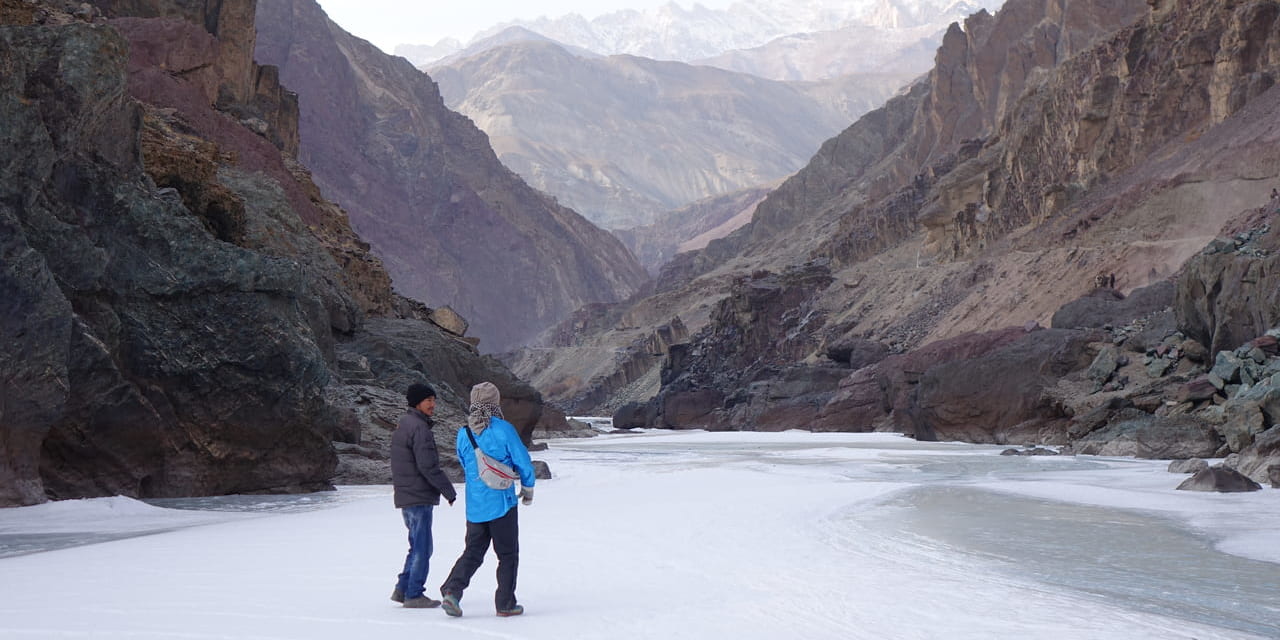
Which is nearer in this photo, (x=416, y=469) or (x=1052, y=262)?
(x=416, y=469)

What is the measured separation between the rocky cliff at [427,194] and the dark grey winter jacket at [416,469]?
11899cm

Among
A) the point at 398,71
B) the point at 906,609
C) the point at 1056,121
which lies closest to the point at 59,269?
the point at 906,609

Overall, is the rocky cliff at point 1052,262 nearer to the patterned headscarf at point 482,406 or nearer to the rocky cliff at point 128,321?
the patterned headscarf at point 482,406

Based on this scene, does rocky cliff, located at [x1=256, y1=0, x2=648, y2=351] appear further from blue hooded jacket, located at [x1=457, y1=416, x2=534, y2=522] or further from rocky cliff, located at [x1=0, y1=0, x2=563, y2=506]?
blue hooded jacket, located at [x1=457, y1=416, x2=534, y2=522]

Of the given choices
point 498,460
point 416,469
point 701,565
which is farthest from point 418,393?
point 701,565

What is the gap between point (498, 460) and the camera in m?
6.56

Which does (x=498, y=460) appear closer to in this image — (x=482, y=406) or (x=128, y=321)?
(x=482, y=406)

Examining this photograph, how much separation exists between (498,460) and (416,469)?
727mm

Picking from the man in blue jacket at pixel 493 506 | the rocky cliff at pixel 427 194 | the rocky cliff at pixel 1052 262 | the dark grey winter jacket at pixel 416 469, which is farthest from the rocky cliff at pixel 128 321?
the rocky cliff at pixel 427 194

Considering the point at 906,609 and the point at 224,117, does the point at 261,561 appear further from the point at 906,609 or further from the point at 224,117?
the point at 224,117

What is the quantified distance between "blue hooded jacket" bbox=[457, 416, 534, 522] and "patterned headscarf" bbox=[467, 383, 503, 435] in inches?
3.6

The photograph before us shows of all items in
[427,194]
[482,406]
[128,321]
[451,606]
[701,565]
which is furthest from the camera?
[427,194]

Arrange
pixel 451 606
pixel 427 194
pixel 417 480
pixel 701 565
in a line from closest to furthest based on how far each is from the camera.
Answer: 1. pixel 451 606
2. pixel 417 480
3. pixel 701 565
4. pixel 427 194

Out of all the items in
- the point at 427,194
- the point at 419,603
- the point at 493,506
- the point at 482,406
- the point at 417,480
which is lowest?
the point at 419,603
